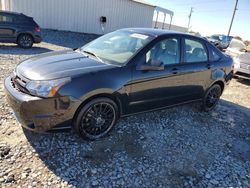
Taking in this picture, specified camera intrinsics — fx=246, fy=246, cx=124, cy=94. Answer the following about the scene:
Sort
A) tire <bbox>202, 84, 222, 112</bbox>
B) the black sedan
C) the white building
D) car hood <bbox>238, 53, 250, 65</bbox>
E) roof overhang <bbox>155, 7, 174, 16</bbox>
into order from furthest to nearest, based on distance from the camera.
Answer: roof overhang <bbox>155, 7, 174, 16</bbox> → the white building → car hood <bbox>238, 53, 250, 65</bbox> → tire <bbox>202, 84, 222, 112</bbox> → the black sedan

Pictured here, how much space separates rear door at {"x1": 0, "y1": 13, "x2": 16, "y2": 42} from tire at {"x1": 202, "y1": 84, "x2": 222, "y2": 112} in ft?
29.3

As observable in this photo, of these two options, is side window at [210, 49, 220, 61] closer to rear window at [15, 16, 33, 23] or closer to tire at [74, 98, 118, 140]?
tire at [74, 98, 118, 140]

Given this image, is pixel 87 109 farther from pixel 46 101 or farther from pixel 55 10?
pixel 55 10

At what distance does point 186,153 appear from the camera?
3.93m

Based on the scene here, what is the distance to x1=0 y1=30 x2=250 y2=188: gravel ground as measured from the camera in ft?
10.0

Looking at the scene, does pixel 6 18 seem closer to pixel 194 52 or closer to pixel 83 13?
pixel 194 52

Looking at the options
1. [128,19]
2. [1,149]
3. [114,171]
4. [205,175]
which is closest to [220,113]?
[205,175]

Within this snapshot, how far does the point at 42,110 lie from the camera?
10.3 feet

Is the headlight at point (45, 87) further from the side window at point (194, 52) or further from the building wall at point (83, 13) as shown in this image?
the building wall at point (83, 13)

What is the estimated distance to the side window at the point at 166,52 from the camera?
412 cm

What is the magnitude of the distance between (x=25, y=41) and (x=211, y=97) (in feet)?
29.2

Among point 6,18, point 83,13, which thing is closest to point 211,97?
point 6,18

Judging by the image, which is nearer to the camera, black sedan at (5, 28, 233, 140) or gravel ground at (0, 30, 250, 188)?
gravel ground at (0, 30, 250, 188)

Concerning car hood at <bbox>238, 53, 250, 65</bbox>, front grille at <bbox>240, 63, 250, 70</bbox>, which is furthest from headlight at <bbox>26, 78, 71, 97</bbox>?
car hood at <bbox>238, 53, 250, 65</bbox>
